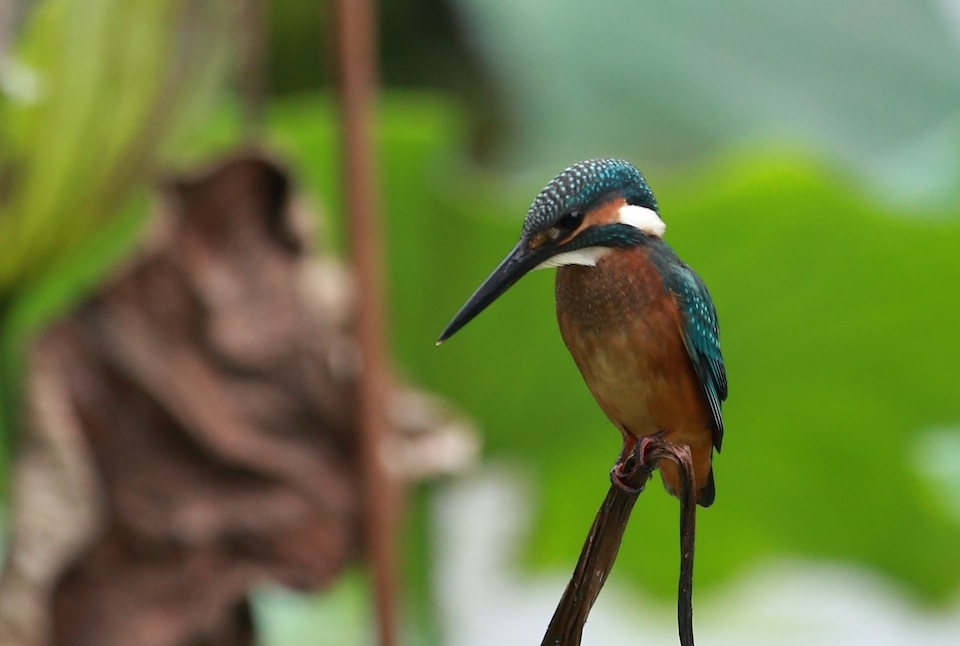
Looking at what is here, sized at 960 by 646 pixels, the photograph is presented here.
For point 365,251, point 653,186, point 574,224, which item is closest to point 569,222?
point 574,224

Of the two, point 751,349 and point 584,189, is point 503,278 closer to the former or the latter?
point 584,189

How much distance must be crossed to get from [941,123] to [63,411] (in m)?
1.68

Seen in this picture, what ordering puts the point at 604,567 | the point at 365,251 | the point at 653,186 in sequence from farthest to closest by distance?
1. the point at 653,186
2. the point at 365,251
3. the point at 604,567

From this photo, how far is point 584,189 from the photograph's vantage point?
236 millimetres

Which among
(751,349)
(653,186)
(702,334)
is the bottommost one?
(751,349)

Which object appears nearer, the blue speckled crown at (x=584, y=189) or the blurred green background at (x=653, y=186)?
the blue speckled crown at (x=584, y=189)

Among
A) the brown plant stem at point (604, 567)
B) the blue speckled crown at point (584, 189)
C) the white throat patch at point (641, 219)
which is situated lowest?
the brown plant stem at point (604, 567)

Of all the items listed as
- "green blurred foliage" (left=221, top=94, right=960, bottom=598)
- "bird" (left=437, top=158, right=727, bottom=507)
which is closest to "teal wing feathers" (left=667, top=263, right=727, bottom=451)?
"bird" (left=437, top=158, right=727, bottom=507)

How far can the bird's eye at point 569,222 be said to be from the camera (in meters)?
0.23

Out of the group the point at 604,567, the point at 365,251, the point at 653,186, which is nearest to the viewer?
the point at 604,567

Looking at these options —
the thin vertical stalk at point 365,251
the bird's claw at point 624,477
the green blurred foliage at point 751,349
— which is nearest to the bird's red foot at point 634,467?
the bird's claw at point 624,477

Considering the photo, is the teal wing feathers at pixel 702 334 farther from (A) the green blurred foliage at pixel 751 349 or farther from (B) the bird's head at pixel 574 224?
(A) the green blurred foliage at pixel 751 349

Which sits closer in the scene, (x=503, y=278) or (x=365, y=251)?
(x=503, y=278)

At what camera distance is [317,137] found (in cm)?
170
